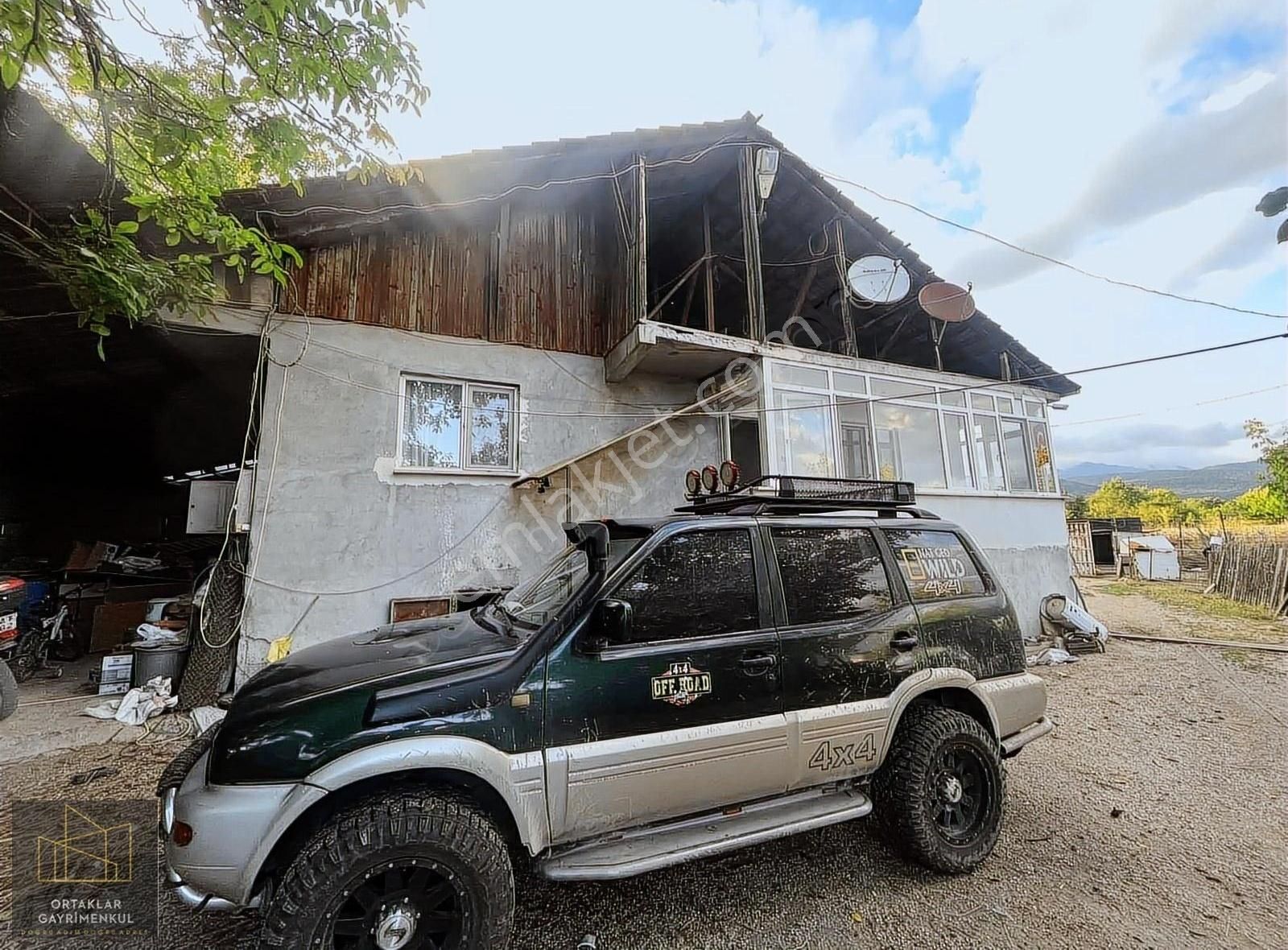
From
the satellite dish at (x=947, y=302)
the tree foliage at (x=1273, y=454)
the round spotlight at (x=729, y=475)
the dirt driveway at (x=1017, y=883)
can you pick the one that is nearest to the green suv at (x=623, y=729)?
the dirt driveway at (x=1017, y=883)

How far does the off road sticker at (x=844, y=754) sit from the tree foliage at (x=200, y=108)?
16.6 ft

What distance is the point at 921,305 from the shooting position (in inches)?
343

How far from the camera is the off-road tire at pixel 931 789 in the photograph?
9.49 ft

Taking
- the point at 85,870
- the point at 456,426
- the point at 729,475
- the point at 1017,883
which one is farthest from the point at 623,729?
the point at 456,426

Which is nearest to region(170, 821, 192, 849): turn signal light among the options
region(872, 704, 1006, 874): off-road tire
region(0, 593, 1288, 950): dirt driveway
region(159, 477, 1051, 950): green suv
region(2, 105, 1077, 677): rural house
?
region(159, 477, 1051, 950): green suv

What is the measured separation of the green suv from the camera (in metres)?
1.97

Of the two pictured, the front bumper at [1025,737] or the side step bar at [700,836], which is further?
the front bumper at [1025,737]

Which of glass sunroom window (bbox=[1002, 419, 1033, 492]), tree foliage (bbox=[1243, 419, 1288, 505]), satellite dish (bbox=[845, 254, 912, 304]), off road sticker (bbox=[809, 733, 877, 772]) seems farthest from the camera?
tree foliage (bbox=[1243, 419, 1288, 505])

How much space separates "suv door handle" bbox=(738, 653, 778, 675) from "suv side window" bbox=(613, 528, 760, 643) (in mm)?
149

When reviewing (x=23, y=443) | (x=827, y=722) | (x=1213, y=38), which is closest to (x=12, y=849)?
(x=827, y=722)

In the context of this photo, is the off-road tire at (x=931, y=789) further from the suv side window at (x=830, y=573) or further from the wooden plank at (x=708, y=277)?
the wooden plank at (x=708, y=277)

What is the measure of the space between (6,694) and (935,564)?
8.79 m

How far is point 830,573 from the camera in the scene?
3121 mm

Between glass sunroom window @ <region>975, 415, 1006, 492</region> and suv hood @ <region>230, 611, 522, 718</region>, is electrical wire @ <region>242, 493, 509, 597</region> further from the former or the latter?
glass sunroom window @ <region>975, 415, 1006, 492</region>
